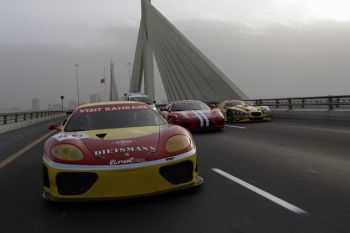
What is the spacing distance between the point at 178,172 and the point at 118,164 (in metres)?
0.75

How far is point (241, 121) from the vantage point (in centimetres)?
2320

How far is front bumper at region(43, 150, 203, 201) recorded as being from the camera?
5.50m

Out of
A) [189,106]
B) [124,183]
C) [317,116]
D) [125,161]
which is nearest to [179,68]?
[317,116]

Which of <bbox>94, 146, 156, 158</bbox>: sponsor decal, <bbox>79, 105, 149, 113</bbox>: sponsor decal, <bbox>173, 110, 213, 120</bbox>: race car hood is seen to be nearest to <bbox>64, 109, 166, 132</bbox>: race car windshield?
<bbox>79, 105, 149, 113</bbox>: sponsor decal

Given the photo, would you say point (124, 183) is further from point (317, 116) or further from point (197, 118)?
point (317, 116)

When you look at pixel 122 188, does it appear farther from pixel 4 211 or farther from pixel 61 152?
pixel 4 211

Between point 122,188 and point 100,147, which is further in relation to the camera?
point 100,147

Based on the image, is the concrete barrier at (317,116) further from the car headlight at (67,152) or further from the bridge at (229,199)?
the car headlight at (67,152)

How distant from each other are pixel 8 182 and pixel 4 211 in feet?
7.42

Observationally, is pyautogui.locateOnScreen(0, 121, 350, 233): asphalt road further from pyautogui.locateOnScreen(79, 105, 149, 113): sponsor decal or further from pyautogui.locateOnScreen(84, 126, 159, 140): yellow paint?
pyautogui.locateOnScreen(79, 105, 149, 113): sponsor decal

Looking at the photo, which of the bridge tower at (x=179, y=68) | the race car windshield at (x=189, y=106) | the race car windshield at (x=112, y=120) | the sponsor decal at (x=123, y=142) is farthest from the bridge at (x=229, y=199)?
the bridge tower at (x=179, y=68)

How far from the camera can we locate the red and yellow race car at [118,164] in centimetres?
552

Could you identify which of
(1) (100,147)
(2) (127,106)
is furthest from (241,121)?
(1) (100,147)

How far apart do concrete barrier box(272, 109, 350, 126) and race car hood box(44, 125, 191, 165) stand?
15.3 meters
